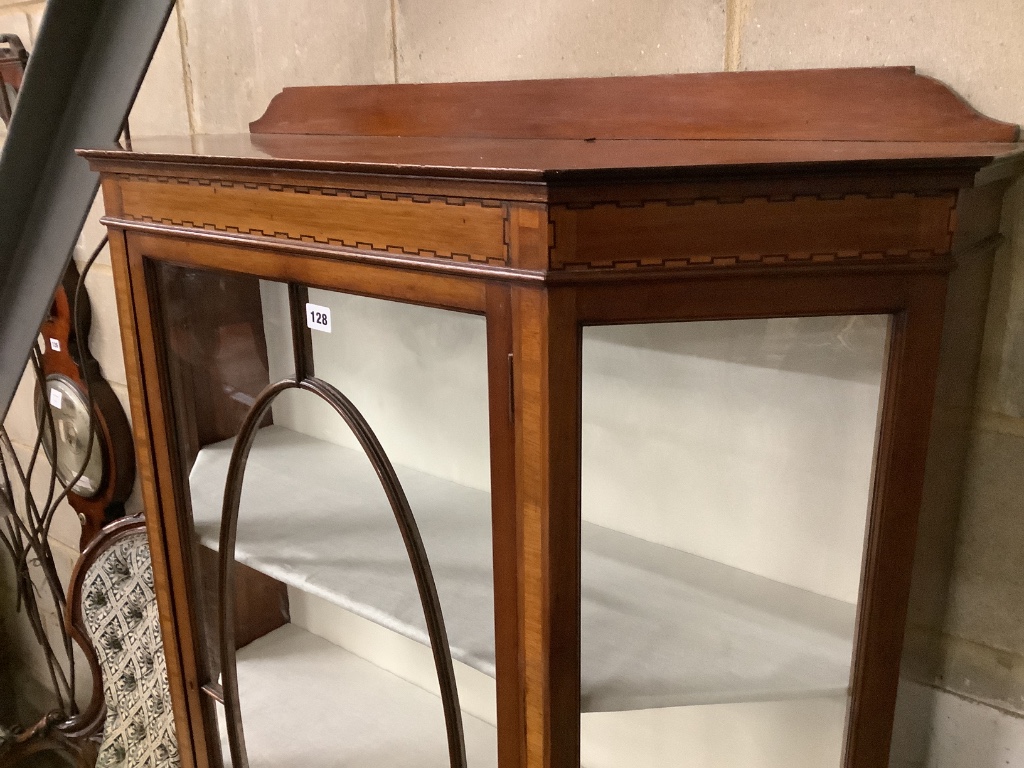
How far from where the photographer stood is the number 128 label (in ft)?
2.35

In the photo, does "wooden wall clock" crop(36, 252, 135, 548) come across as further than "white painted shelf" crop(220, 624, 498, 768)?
Yes

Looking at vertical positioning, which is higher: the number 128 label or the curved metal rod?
the number 128 label

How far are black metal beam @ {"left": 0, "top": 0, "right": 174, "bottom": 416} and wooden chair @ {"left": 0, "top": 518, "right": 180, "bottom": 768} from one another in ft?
1.79

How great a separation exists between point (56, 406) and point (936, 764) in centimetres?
168

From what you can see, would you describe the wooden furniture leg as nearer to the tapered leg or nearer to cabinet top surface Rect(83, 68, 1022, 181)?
cabinet top surface Rect(83, 68, 1022, 181)

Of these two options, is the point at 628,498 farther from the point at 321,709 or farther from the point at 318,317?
the point at 321,709

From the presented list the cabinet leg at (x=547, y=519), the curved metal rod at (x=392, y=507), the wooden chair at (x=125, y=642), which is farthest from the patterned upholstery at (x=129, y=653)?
the cabinet leg at (x=547, y=519)

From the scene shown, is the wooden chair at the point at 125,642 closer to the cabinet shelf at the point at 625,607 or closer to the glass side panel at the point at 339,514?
the glass side panel at the point at 339,514

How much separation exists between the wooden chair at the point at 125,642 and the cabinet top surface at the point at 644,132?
2.69ft

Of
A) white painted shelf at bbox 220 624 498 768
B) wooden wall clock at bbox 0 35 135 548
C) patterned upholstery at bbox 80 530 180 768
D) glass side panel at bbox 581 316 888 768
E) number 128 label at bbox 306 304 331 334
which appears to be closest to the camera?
glass side panel at bbox 581 316 888 768

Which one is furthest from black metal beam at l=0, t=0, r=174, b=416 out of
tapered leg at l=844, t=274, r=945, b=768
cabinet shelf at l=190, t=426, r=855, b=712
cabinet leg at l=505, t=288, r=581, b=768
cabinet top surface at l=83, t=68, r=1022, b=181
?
tapered leg at l=844, t=274, r=945, b=768

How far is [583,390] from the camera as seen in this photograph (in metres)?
0.58

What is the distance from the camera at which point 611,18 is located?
2.86 ft

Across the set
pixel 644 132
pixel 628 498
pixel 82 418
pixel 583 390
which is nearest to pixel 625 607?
pixel 628 498
